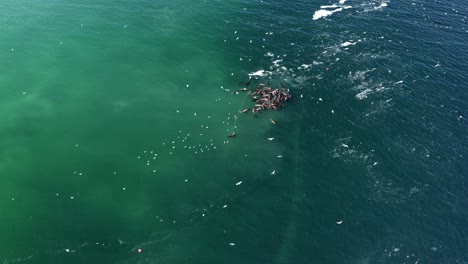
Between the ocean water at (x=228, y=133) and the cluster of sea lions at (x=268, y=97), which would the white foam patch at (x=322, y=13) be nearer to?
the ocean water at (x=228, y=133)

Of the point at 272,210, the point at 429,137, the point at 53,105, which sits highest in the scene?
the point at 53,105

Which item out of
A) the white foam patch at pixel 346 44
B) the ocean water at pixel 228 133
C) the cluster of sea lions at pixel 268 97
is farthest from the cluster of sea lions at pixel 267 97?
the white foam patch at pixel 346 44

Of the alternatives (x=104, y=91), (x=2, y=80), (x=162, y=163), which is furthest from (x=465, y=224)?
(x=2, y=80)

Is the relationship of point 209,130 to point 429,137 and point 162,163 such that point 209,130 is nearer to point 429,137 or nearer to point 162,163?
point 162,163

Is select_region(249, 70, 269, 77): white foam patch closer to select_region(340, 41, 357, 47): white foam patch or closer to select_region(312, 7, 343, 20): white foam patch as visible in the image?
select_region(340, 41, 357, 47): white foam patch

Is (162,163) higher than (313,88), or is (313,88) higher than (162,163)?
(313,88)

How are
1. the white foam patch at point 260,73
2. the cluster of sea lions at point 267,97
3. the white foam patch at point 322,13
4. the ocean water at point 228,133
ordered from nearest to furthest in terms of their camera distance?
the ocean water at point 228,133
the cluster of sea lions at point 267,97
the white foam patch at point 260,73
the white foam patch at point 322,13
